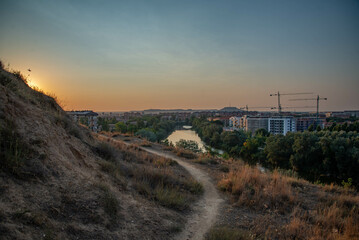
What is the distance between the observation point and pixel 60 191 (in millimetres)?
3471

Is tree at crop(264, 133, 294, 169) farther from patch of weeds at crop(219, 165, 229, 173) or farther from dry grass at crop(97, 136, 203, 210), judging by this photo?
dry grass at crop(97, 136, 203, 210)

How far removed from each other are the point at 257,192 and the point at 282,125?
78.7m

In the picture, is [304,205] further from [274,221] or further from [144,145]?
[144,145]

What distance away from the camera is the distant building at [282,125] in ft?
241

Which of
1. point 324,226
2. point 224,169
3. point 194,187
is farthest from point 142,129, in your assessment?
point 324,226

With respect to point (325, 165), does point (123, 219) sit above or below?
above

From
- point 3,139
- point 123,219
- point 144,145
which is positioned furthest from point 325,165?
point 3,139

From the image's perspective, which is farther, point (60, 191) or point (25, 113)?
point (25, 113)

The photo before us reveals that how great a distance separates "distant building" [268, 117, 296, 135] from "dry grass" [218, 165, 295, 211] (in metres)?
71.8

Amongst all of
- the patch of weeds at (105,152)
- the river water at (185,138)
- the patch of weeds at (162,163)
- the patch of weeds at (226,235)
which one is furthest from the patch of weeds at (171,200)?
the river water at (185,138)

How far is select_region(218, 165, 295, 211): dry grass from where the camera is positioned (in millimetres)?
5827

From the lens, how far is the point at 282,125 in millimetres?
76000

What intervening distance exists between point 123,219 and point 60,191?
3.93 feet

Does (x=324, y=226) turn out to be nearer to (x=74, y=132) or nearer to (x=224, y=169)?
(x=224, y=169)
